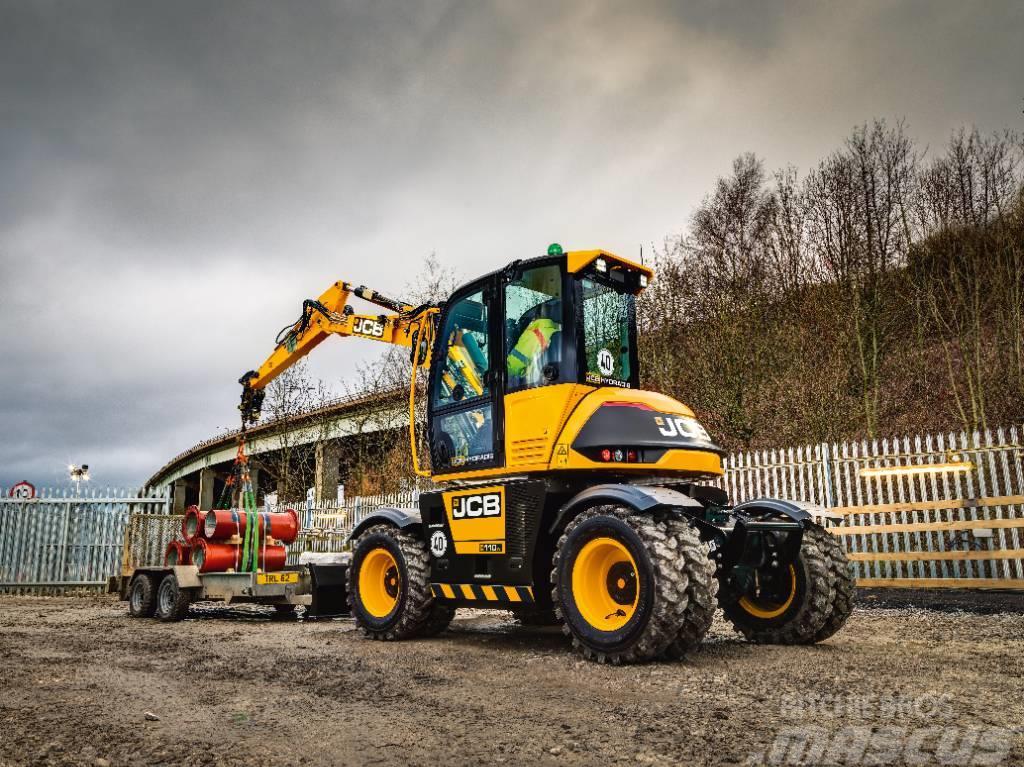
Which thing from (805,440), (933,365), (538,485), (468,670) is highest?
(933,365)

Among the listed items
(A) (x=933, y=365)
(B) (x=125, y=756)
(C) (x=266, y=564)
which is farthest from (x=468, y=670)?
(A) (x=933, y=365)

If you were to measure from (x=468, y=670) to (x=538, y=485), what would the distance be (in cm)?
158

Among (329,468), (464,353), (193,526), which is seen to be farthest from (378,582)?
(329,468)

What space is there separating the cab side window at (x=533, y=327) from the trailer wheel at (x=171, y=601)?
6084mm

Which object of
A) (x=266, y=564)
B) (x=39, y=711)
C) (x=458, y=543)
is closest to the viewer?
(x=39, y=711)

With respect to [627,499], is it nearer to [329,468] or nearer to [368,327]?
[368,327]

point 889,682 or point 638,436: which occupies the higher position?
point 638,436

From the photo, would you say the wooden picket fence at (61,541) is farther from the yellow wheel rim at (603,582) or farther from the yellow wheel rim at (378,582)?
the yellow wheel rim at (603,582)

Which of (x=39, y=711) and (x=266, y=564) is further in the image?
(x=266, y=564)

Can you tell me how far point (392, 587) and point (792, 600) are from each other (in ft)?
12.6

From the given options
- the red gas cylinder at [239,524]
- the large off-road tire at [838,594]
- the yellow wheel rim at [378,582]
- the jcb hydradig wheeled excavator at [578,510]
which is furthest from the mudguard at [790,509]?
the red gas cylinder at [239,524]

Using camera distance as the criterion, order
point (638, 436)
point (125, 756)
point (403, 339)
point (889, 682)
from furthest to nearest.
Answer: point (403, 339), point (638, 436), point (889, 682), point (125, 756)

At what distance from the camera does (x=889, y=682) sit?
4672mm

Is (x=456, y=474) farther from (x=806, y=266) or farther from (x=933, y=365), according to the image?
(x=806, y=266)
